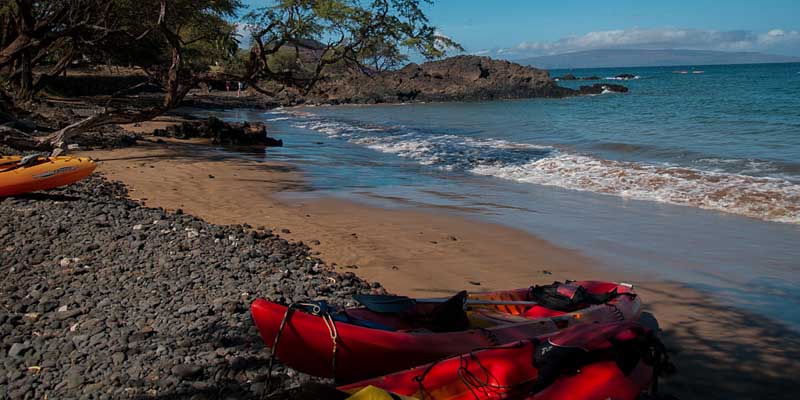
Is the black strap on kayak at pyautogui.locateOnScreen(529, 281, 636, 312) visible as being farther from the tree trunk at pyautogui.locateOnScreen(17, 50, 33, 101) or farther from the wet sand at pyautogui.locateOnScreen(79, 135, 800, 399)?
the tree trunk at pyautogui.locateOnScreen(17, 50, 33, 101)

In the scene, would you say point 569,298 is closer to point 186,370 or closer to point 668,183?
point 186,370

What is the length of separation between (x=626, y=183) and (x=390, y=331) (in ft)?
31.3

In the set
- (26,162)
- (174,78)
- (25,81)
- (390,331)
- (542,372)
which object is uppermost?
(25,81)

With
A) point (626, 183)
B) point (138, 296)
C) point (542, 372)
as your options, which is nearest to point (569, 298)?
point (542, 372)

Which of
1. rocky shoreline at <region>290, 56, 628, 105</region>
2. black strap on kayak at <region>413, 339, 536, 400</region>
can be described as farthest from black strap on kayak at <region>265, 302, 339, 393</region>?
rocky shoreline at <region>290, 56, 628, 105</region>

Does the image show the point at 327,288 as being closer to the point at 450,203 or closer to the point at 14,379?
the point at 14,379

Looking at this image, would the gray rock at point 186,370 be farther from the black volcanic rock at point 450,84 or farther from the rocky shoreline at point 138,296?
the black volcanic rock at point 450,84

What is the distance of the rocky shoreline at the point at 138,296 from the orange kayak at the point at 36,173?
0.61ft

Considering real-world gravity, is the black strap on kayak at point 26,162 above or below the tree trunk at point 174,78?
below

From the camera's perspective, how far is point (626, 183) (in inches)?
485

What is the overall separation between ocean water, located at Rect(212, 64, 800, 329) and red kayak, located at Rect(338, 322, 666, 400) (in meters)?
2.52

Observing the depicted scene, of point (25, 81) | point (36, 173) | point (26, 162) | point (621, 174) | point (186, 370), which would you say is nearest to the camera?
point (186, 370)

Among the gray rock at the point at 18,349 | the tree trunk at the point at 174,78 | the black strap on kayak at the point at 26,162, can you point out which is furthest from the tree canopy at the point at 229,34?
the gray rock at the point at 18,349

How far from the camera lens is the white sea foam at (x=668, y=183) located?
10.1 metres
